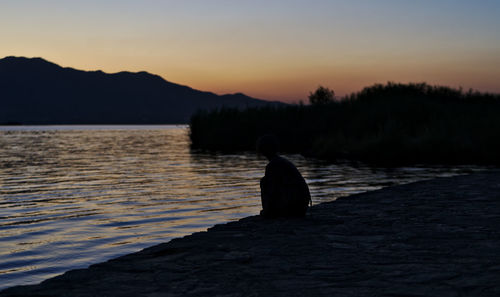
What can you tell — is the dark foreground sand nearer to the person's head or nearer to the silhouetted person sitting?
the silhouetted person sitting

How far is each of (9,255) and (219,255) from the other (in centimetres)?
387

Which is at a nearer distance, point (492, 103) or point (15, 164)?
point (15, 164)

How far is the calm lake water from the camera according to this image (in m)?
8.16

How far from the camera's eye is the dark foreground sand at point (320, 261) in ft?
14.4

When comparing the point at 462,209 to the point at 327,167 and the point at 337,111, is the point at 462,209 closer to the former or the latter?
the point at 327,167

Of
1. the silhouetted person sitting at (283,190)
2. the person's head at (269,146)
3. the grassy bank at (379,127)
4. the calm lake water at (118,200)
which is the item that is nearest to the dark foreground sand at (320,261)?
the silhouetted person sitting at (283,190)

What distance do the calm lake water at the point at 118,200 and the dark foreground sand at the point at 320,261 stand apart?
203 cm

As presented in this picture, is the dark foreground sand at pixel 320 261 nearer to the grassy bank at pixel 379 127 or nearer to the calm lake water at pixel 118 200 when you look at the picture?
the calm lake water at pixel 118 200

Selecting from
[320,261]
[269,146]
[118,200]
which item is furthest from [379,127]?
[320,261]

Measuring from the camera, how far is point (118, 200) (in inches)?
547

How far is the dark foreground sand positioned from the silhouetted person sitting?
0.94 feet

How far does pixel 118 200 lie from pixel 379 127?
19.8 meters

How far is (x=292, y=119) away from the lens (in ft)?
126

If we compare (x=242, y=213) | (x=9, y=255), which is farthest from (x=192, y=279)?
(x=242, y=213)
